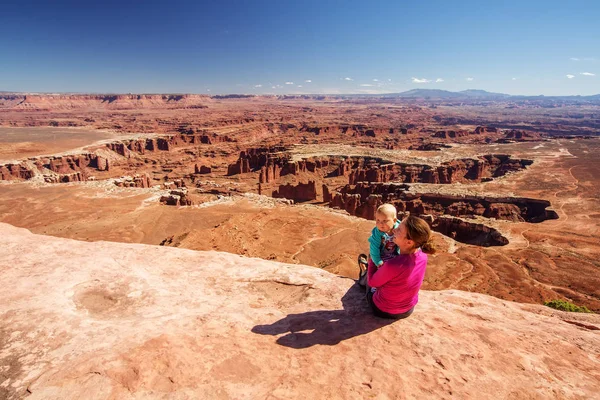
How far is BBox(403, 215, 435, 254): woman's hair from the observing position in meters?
3.76

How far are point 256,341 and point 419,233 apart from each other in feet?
7.81

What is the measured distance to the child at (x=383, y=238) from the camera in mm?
4625

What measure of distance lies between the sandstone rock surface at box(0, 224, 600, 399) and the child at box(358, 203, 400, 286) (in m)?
0.86

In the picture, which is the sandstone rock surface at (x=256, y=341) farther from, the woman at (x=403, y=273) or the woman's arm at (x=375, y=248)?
the woman's arm at (x=375, y=248)

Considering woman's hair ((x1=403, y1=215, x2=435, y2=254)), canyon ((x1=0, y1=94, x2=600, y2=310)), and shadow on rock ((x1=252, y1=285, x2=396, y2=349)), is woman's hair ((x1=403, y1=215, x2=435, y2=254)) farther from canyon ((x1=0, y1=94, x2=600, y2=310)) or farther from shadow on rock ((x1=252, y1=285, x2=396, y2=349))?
canyon ((x1=0, y1=94, x2=600, y2=310))

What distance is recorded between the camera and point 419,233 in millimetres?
3754

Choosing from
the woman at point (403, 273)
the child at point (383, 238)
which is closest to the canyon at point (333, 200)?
the child at point (383, 238)

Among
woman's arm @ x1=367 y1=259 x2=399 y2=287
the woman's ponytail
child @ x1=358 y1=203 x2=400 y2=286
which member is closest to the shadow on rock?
woman's arm @ x1=367 y1=259 x2=399 y2=287

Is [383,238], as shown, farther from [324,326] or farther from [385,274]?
[324,326]

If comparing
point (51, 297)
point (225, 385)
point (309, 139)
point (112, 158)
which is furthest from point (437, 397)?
point (309, 139)

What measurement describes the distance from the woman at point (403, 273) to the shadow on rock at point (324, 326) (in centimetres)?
25

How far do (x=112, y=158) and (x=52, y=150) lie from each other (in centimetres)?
1151

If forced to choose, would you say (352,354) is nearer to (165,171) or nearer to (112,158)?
(165,171)

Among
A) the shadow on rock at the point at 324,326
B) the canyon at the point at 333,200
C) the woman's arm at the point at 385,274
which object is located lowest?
the canyon at the point at 333,200
